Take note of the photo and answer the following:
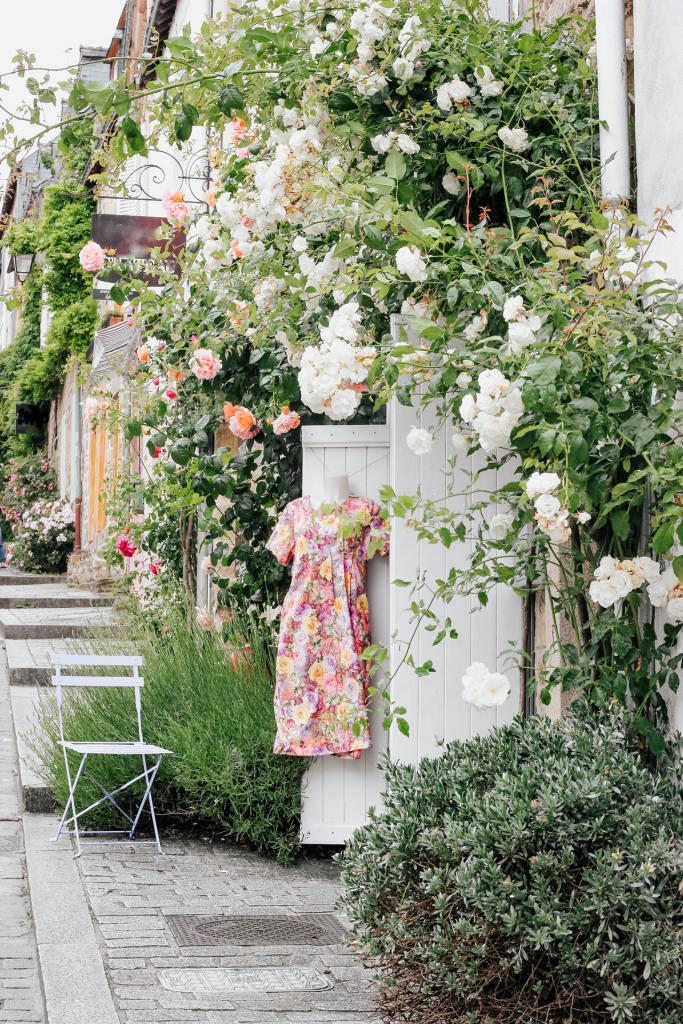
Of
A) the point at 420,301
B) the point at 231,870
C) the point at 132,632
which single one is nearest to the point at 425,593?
the point at 420,301

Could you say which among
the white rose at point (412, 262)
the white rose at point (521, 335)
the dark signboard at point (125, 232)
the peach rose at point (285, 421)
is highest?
the dark signboard at point (125, 232)

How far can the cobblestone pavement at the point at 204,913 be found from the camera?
3.47 metres

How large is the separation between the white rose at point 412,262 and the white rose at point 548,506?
91 cm

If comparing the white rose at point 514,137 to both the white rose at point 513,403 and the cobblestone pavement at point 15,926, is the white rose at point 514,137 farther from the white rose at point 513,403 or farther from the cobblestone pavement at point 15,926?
the cobblestone pavement at point 15,926

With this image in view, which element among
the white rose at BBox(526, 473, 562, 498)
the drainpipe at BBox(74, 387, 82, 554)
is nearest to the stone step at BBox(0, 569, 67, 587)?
the drainpipe at BBox(74, 387, 82, 554)

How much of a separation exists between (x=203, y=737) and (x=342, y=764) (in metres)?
0.68

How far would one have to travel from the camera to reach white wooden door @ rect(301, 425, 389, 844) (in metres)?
5.12

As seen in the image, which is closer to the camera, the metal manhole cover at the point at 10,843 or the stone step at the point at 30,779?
the metal manhole cover at the point at 10,843

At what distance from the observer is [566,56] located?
399 centimetres

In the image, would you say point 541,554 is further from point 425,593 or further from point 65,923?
point 65,923

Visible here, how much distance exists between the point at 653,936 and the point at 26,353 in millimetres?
25436

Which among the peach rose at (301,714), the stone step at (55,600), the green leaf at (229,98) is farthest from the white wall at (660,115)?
the stone step at (55,600)

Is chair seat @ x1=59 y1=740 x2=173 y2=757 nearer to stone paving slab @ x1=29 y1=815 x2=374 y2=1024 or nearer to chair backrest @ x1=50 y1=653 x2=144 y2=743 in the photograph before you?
chair backrest @ x1=50 y1=653 x2=144 y2=743

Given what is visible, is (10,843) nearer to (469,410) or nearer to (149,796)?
(149,796)
